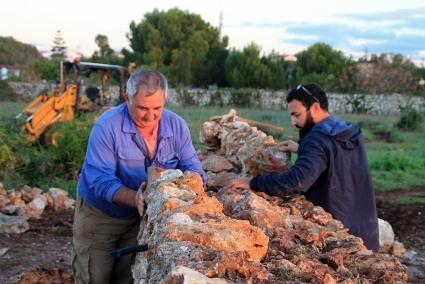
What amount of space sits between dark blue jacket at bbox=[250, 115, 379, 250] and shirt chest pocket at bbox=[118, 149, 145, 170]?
0.86 meters

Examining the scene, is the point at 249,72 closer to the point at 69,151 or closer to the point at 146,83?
the point at 69,151

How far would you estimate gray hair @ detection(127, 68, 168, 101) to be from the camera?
11.1ft

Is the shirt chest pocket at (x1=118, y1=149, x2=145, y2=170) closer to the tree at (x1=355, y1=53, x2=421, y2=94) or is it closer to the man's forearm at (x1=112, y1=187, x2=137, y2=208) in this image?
the man's forearm at (x1=112, y1=187, x2=137, y2=208)

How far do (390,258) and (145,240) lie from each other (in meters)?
1.10

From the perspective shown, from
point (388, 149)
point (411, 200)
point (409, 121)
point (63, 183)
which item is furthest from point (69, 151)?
point (409, 121)

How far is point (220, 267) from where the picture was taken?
2090 millimetres

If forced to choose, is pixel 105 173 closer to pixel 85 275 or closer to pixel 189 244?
pixel 85 275

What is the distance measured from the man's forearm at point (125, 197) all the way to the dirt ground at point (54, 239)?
2.64m

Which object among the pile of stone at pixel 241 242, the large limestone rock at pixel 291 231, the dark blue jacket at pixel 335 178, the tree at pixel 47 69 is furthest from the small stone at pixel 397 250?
the tree at pixel 47 69

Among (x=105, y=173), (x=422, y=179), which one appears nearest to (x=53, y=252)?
(x=105, y=173)

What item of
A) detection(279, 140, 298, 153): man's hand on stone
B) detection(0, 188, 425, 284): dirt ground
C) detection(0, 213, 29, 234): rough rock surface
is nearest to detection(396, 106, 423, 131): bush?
detection(0, 188, 425, 284): dirt ground

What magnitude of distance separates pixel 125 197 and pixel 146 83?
611mm

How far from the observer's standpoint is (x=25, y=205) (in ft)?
29.5

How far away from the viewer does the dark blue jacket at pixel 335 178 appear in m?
3.97
